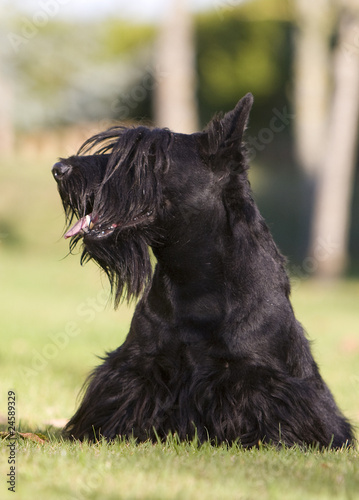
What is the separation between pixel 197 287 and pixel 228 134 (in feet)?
2.49

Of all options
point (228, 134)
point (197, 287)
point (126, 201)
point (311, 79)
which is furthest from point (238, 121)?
point (311, 79)

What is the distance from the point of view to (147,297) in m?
3.93

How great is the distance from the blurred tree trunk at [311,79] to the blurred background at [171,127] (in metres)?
0.04

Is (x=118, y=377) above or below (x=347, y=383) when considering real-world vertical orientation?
above

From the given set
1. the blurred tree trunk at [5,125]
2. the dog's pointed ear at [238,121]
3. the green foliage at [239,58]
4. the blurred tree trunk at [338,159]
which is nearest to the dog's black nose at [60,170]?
the dog's pointed ear at [238,121]

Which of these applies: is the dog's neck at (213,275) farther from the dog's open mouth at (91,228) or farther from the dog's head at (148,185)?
the dog's open mouth at (91,228)

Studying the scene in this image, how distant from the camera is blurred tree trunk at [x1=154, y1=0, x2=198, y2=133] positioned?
17562mm

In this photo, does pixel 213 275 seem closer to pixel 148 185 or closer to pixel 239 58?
pixel 148 185

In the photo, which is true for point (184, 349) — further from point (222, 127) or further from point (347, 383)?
point (347, 383)

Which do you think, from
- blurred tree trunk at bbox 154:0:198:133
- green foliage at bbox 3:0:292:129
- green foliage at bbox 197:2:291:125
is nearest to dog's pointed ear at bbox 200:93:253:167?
blurred tree trunk at bbox 154:0:198:133

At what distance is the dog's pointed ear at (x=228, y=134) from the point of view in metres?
3.80

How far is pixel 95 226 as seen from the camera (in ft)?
12.4

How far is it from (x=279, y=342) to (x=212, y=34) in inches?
1116

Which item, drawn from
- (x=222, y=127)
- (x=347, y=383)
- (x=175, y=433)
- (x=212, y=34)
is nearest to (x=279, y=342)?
(x=175, y=433)
